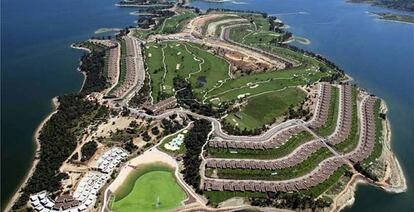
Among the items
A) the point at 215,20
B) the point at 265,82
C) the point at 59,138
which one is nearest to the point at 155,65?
the point at 265,82

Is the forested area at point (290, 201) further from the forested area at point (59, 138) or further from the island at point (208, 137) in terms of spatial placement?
the forested area at point (59, 138)

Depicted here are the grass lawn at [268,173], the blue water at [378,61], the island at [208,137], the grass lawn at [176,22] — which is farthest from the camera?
the grass lawn at [176,22]

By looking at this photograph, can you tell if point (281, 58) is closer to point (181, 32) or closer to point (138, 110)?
point (181, 32)

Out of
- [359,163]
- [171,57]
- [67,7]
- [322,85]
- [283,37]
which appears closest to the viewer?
[359,163]

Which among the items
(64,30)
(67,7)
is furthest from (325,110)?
(67,7)

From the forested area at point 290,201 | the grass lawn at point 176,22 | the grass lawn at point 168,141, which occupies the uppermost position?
the grass lawn at point 176,22

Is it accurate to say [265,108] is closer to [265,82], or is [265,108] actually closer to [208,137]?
[265,82]

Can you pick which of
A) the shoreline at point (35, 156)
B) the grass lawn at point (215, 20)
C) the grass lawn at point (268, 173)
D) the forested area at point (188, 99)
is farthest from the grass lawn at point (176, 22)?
the grass lawn at point (268, 173)
